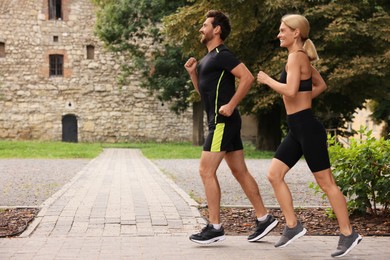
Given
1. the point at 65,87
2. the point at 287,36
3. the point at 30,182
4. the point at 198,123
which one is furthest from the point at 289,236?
the point at 65,87

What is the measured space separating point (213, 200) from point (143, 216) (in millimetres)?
1868

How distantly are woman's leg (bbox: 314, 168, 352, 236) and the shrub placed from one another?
6.27ft

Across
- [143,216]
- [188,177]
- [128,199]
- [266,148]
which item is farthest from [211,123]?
[266,148]

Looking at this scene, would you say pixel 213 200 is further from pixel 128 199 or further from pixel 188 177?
pixel 188 177

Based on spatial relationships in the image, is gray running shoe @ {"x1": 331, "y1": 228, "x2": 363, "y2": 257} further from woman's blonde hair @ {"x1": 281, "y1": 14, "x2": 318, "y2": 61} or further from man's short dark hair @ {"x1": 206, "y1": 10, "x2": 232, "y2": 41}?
man's short dark hair @ {"x1": 206, "y1": 10, "x2": 232, "y2": 41}

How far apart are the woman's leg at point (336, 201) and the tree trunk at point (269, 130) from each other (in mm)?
21054

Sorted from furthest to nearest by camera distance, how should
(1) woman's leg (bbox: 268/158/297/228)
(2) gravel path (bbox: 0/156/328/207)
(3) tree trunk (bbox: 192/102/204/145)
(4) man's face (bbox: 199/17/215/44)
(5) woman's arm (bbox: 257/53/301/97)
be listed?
(3) tree trunk (bbox: 192/102/204/145) < (2) gravel path (bbox: 0/156/328/207) < (4) man's face (bbox: 199/17/215/44) < (1) woman's leg (bbox: 268/158/297/228) < (5) woman's arm (bbox: 257/53/301/97)

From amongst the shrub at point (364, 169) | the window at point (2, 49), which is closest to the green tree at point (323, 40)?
the shrub at point (364, 169)

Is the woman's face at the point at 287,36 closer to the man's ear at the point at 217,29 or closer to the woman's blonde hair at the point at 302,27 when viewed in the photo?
the woman's blonde hair at the point at 302,27

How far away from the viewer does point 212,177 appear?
19.5 feet

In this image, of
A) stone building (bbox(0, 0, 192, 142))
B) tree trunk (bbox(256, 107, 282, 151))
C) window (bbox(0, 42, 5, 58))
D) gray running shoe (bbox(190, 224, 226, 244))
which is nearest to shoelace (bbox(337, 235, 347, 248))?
gray running shoe (bbox(190, 224, 226, 244))

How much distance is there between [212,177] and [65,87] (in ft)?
107

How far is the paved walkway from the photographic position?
544 cm

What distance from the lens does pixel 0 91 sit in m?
37.1
